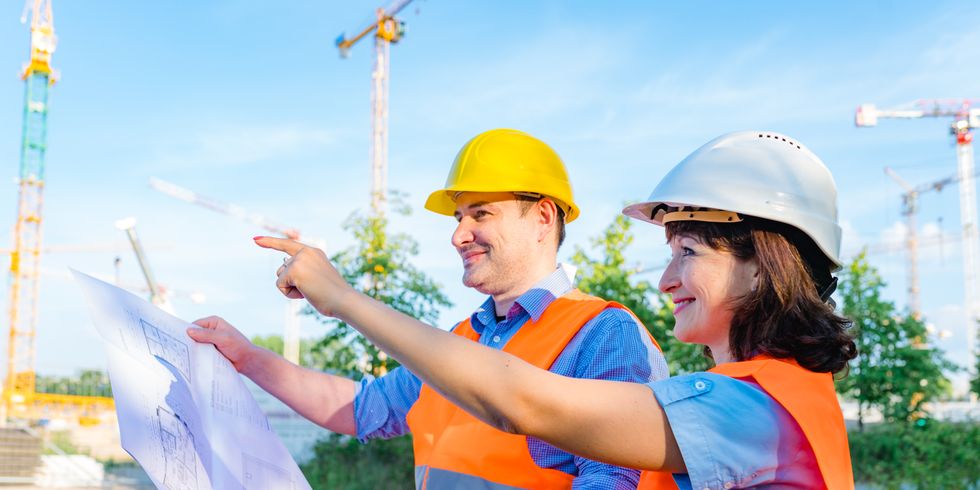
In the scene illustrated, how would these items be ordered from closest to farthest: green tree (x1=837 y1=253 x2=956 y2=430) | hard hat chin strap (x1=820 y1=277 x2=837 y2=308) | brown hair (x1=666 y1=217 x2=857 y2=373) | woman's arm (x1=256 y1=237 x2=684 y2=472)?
1. woman's arm (x1=256 y1=237 x2=684 y2=472)
2. brown hair (x1=666 y1=217 x2=857 y2=373)
3. hard hat chin strap (x1=820 y1=277 x2=837 y2=308)
4. green tree (x1=837 y1=253 x2=956 y2=430)

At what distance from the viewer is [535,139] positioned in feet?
9.08

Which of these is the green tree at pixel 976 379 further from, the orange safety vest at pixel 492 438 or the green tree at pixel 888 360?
the orange safety vest at pixel 492 438

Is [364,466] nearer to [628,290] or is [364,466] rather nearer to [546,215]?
[628,290]

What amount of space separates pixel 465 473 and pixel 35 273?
2015 inches

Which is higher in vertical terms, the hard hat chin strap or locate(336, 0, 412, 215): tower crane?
locate(336, 0, 412, 215): tower crane

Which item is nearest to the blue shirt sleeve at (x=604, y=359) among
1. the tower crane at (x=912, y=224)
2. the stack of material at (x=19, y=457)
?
the stack of material at (x=19, y=457)

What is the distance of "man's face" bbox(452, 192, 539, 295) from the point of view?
2631 mm

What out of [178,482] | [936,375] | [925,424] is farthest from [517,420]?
[936,375]

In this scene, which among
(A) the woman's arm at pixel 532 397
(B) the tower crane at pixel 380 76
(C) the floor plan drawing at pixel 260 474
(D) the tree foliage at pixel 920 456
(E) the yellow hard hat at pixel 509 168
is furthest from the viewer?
(B) the tower crane at pixel 380 76

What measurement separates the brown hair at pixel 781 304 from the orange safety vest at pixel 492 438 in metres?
0.74

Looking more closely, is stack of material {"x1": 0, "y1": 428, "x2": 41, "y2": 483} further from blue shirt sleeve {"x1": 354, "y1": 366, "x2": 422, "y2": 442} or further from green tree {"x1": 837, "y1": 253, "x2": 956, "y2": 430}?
blue shirt sleeve {"x1": 354, "y1": 366, "x2": 422, "y2": 442}

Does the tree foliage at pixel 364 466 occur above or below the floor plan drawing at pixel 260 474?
below

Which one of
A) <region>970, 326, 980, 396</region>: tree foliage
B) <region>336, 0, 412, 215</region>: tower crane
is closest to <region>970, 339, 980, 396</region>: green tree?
<region>970, 326, 980, 396</region>: tree foliage

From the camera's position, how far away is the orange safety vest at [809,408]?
1.26 meters
